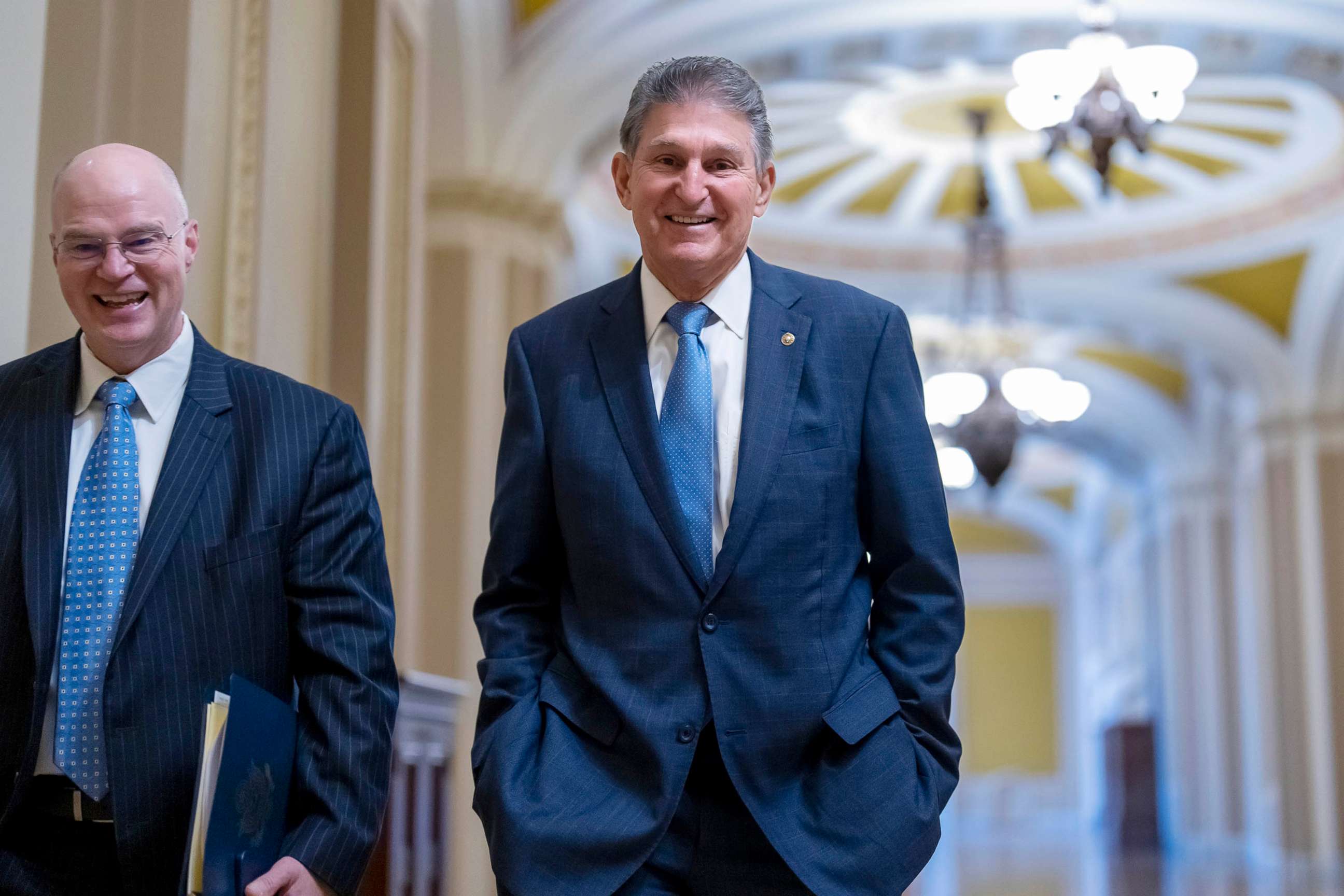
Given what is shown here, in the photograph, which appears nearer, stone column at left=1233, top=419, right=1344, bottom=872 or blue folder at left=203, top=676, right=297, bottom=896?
blue folder at left=203, top=676, right=297, bottom=896

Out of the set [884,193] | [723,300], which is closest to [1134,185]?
[884,193]

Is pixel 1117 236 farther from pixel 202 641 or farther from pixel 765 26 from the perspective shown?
pixel 202 641

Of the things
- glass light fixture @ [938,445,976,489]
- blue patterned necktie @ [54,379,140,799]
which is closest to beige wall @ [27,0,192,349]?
blue patterned necktie @ [54,379,140,799]

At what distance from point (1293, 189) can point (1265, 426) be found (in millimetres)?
2447

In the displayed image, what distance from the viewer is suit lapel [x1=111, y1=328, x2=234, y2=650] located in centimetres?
219

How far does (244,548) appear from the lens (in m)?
2.27

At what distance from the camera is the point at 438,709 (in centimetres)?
570

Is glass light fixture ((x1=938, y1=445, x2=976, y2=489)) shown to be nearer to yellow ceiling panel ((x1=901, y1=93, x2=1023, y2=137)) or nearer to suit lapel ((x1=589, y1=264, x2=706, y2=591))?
yellow ceiling panel ((x1=901, y1=93, x2=1023, y2=137))

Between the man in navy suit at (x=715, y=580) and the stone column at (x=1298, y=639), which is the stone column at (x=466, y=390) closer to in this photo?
the man in navy suit at (x=715, y=580)

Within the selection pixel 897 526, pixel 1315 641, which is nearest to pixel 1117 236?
pixel 1315 641

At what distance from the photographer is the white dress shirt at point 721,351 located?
7.47 ft

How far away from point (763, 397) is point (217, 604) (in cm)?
79

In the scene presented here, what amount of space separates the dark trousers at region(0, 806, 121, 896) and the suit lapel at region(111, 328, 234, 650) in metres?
0.25

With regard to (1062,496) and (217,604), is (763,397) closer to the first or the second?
(217,604)
